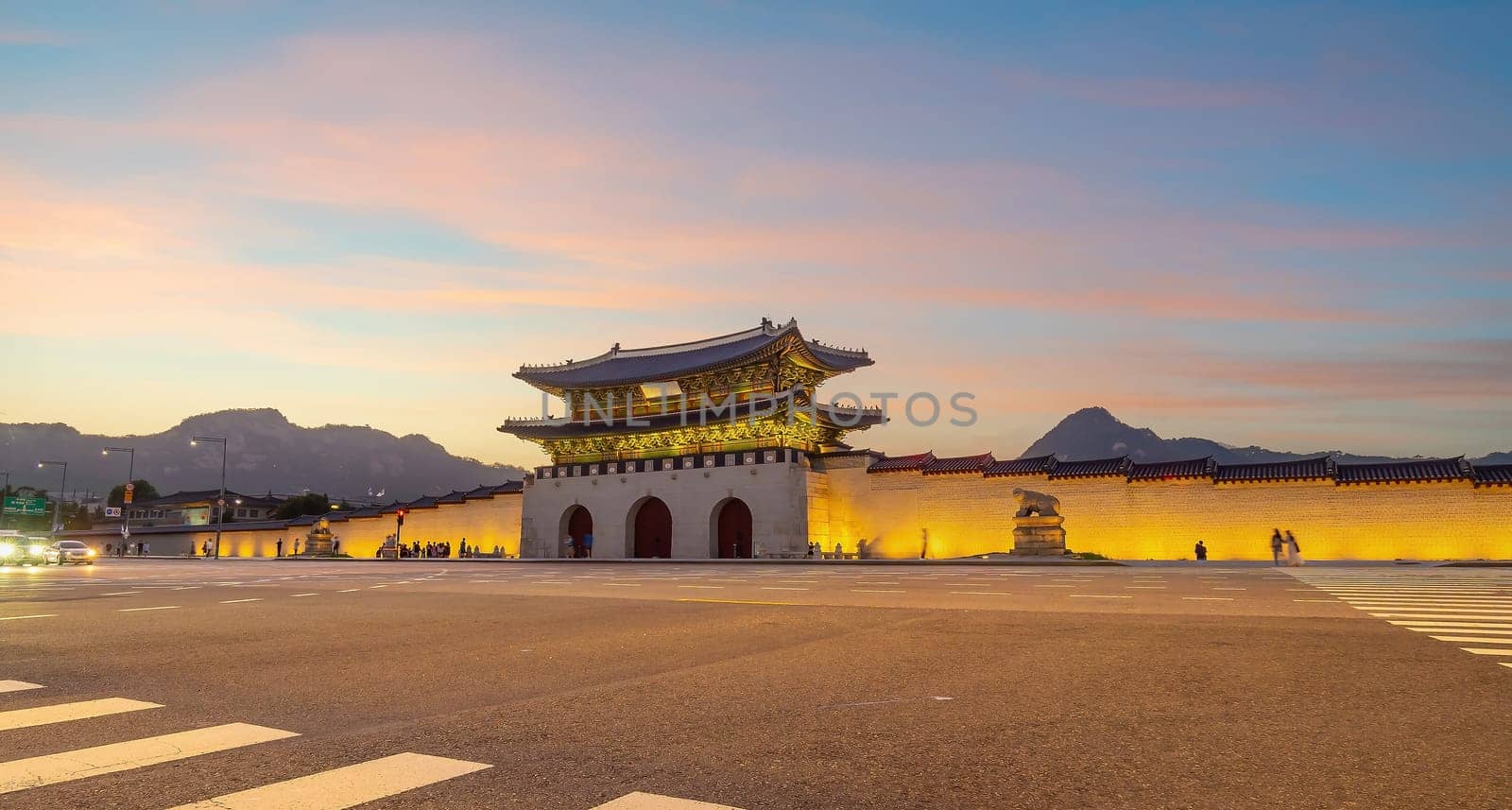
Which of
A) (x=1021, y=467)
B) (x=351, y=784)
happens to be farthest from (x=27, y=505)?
(x=351, y=784)

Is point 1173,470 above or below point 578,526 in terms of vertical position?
above

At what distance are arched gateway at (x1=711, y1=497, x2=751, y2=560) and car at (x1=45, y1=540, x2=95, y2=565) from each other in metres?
29.4

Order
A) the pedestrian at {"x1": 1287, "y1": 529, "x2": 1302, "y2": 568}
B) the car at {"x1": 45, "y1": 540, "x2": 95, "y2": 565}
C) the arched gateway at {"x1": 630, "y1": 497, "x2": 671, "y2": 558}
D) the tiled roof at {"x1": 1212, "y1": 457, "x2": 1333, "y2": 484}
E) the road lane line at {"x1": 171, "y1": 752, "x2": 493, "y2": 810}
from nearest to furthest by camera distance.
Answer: the road lane line at {"x1": 171, "y1": 752, "x2": 493, "y2": 810} < the pedestrian at {"x1": 1287, "y1": 529, "x2": 1302, "y2": 568} < the tiled roof at {"x1": 1212, "y1": 457, "x2": 1333, "y2": 484} < the car at {"x1": 45, "y1": 540, "x2": 95, "y2": 565} < the arched gateway at {"x1": 630, "y1": 497, "x2": 671, "y2": 558}

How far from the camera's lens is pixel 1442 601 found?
43.1 feet

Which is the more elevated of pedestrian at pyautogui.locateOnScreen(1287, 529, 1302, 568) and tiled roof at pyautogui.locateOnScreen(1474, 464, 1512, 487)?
tiled roof at pyautogui.locateOnScreen(1474, 464, 1512, 487)

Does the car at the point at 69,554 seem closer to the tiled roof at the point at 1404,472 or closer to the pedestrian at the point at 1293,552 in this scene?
the pedestrian at the point at 1293,552

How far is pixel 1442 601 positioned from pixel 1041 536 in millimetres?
22212

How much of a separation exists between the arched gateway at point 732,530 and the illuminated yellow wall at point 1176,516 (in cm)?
501

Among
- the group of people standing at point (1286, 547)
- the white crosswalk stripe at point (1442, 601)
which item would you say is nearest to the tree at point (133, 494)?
the group of people standing at point (1286, 547)

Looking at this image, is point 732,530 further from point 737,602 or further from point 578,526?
point 737,602

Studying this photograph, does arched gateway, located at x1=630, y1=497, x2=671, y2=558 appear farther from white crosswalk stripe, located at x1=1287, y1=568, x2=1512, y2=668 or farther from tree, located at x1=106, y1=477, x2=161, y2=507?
tree, located at x1=106, y1=477, x2=161, y2=507

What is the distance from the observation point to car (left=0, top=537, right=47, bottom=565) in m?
35.2

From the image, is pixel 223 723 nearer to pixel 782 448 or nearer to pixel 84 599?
pixel 84 599

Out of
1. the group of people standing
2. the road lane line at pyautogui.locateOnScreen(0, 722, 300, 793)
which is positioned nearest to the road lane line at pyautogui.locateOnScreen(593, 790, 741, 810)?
the road lane line at pyautogui.locateOnScreen(0, 722, 300, 793)
